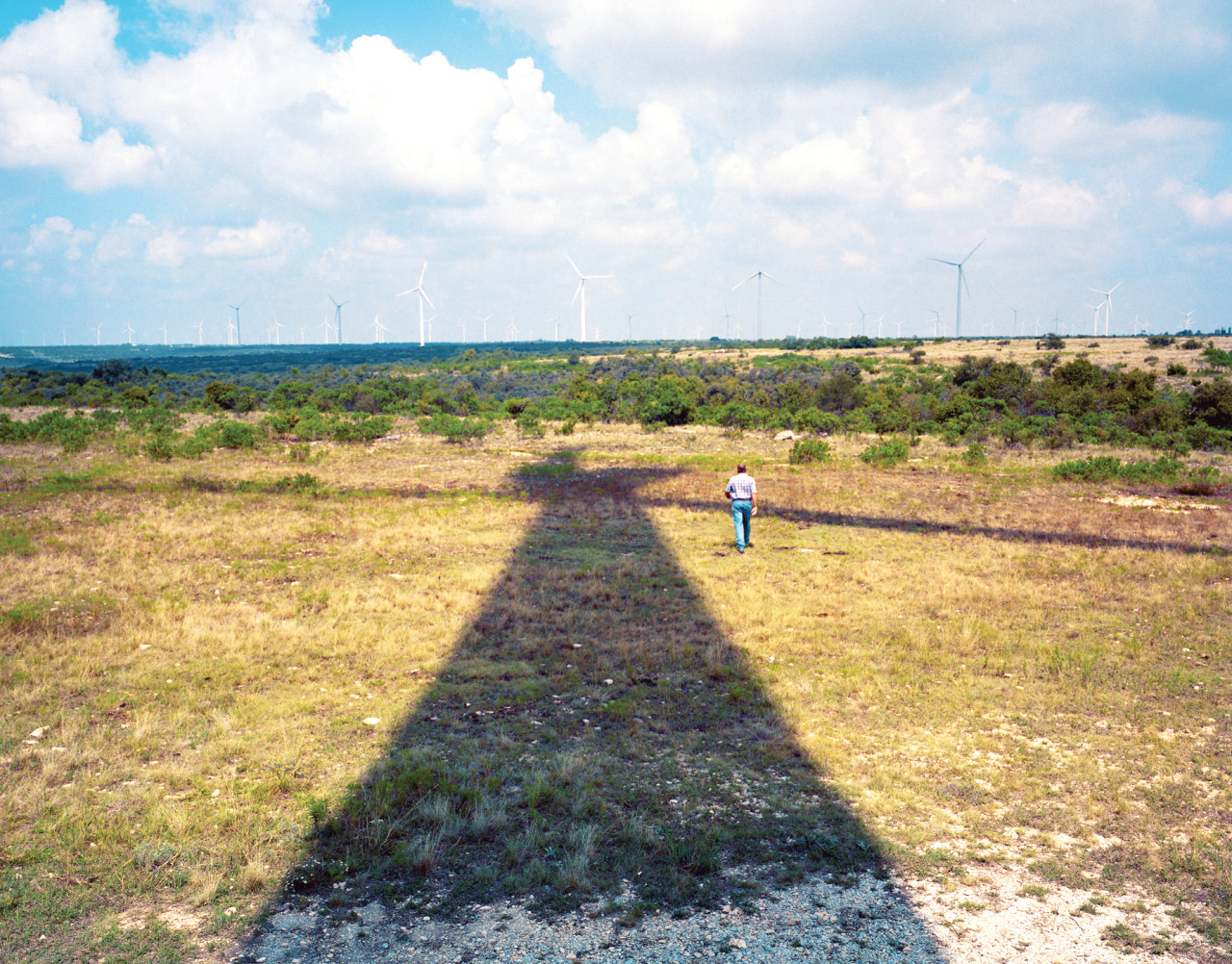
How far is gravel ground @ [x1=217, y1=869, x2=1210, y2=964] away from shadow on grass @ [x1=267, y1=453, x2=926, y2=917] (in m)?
0.22

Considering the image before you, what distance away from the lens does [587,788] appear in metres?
6.65

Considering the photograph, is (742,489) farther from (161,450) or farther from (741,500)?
(161,450)

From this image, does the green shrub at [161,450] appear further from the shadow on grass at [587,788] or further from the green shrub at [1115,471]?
the green shrub at [1115,471]

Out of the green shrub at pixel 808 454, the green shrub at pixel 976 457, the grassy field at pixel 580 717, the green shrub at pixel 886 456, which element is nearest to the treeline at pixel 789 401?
the green shrub at pixel 976 457

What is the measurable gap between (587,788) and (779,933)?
7.21 ft

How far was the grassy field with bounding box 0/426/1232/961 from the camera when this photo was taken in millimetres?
5523

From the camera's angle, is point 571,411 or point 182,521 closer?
point 182,521

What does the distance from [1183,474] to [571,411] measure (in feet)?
105

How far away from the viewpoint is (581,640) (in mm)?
10844

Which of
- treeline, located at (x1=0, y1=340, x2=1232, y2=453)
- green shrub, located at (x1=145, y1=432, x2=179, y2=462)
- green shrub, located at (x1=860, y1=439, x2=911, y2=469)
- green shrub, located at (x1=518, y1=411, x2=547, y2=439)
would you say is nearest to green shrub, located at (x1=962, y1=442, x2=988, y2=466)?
green shrub, located at (x1=860, y1=439, x2=911, y2=469)

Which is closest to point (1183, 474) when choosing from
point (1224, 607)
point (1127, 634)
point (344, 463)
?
point (1224, 607)

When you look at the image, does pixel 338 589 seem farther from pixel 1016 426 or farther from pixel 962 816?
pixel 1016 426

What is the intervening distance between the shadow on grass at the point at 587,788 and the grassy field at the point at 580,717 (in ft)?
0.11

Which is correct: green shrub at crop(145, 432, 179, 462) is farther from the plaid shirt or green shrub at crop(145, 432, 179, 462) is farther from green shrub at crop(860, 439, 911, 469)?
green shrub at crop(860, 439, 911, 469)
